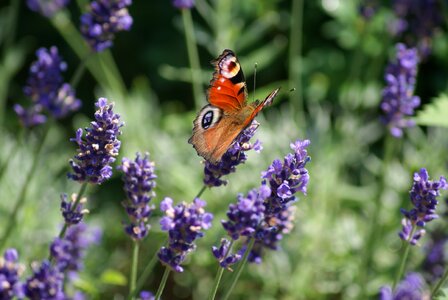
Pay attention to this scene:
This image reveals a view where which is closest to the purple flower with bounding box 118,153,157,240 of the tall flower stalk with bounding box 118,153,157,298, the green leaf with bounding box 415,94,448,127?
the tall flower stalk with bounding box 118,153,157,298

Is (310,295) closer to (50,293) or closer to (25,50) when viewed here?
(50,293)

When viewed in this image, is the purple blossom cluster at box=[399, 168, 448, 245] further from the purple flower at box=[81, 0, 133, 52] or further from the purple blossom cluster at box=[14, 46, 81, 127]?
the purple blossom cluster at box=[14, 46, 81, 127]

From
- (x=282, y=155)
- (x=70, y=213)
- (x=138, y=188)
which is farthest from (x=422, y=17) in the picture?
(x=70, y=213)

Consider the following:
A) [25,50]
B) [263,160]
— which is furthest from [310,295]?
[25,50]

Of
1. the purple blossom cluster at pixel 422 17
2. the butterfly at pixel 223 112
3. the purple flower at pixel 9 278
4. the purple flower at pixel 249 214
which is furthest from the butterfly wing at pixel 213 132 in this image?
the purple blossom cluster at pixel 422 17

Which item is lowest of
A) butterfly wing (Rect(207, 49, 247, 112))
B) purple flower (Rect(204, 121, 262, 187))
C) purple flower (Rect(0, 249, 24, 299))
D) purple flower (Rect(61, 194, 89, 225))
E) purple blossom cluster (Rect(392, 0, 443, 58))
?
purple flower (Rect(0, 249, 24, 299))
